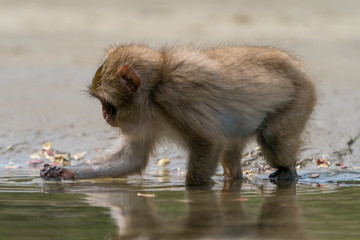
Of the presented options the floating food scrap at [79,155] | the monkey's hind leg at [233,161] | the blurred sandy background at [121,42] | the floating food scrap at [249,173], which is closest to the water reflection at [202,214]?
the monkey's hind leg at [233,161]

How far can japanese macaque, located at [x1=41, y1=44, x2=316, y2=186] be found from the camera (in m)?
7.60

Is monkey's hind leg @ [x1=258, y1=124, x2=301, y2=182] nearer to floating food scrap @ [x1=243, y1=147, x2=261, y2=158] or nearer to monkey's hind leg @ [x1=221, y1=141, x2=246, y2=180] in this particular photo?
monkey's hind leg @ [x1=221, y1=141, x2=246, y2=180]

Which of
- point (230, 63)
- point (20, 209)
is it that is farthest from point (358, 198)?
point (20, 209)

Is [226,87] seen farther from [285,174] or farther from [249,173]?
[249,173]

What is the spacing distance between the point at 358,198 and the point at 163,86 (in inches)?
78.9

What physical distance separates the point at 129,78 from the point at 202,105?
2.31 feet

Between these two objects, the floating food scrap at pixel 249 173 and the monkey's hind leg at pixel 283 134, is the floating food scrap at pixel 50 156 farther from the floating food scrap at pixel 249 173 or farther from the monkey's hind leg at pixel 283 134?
the monkey's hind leg at pixel 283 134

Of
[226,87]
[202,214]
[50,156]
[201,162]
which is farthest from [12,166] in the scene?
[202,214]

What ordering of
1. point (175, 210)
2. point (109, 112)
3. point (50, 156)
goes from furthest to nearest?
point (50, 156) → point (109, 112) → point (175, 210)

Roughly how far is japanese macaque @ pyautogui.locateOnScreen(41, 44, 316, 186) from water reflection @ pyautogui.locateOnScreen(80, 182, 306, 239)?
651 mm

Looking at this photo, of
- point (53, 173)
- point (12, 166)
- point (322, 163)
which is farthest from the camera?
point (12, 166)

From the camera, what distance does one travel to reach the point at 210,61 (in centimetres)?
793

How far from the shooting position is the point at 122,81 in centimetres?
756

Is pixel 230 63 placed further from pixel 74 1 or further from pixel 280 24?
pixel 74 1
